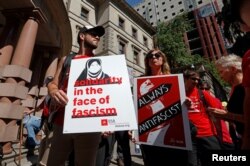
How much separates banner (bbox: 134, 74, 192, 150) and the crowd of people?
12cm

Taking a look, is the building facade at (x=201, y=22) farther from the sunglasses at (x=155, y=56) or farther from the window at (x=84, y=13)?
the sunglasses at (x=155, y=56)

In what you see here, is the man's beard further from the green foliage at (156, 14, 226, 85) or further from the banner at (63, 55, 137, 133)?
the green foliage at (156, 14, 226, 85)

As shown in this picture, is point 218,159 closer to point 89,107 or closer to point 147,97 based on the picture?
point 89,107

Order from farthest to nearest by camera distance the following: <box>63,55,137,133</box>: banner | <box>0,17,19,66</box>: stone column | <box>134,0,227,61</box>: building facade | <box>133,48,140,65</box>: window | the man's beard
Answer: <box>134,0,227,61</box>: building facade
<box>133,48,140,65</box>: window
<box>0,17,19,66</box>: stone column
the man's beard
<box>63,55,137,133</box>: banner

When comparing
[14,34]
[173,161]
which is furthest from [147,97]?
[14,34]

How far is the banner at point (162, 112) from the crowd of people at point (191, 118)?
0.12 metres

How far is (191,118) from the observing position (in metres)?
3.04

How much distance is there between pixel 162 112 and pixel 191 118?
886 millimetres

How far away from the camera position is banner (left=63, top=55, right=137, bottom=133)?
172cm

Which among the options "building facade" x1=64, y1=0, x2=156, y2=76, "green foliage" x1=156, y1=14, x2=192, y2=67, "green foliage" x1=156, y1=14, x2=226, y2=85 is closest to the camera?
"building facade" x1=64, y1=0, x2=156, y2=76

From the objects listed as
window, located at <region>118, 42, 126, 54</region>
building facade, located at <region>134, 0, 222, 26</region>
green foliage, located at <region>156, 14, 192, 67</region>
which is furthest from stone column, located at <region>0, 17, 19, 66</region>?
building facade, located at <region>134, 0, 222, 26</region>

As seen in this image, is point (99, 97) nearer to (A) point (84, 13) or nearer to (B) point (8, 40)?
(B) point (8, 40)

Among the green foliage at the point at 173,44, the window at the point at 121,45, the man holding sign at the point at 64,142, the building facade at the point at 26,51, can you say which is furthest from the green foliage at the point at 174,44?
the man holding sign at the point at 64,142

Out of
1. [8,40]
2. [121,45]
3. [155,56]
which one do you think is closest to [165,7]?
[121,45]
